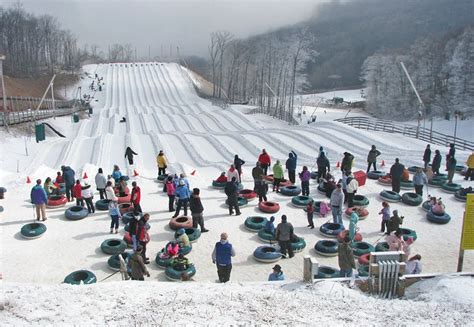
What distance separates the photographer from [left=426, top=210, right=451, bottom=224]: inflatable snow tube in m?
15.4

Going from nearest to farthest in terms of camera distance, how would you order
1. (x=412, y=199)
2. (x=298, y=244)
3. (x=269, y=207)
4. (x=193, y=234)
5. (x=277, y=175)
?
(x=298, y=244) < (x=193, y=234) < (x=269, y=207) < (x=412, y=199) < (x=277, y=175)

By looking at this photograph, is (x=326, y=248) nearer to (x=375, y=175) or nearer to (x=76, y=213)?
(x=76, y=213)

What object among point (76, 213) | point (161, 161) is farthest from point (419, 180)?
point (76, 213)

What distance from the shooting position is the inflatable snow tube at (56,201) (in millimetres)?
16703

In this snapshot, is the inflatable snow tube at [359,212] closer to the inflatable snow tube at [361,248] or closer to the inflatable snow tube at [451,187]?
the inflatable snow tube at [361,248]

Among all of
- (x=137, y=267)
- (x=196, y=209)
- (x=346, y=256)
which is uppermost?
(x=346, y=256)

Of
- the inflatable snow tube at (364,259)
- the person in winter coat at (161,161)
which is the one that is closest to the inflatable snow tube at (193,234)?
the inflatable snow tube at (364,259)

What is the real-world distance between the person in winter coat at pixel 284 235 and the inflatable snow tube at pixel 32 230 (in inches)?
302

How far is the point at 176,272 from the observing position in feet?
36.9

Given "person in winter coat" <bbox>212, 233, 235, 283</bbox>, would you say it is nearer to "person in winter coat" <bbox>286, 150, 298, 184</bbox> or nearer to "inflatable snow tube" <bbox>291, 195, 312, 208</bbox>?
"inflatable snow tube" <bbox>291, 195, 312, 208</bbox>

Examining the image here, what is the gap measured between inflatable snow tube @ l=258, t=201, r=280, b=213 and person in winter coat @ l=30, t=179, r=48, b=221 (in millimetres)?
7684

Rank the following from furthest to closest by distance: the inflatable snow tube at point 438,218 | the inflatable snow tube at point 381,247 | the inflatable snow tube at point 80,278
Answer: the inflatable snow tube at point 438,218 → the inflatable snow tube at point 381,247 → the inflatable snow tube at point 80,278

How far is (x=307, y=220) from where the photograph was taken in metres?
A: 15.7

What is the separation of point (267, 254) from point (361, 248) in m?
2.84
